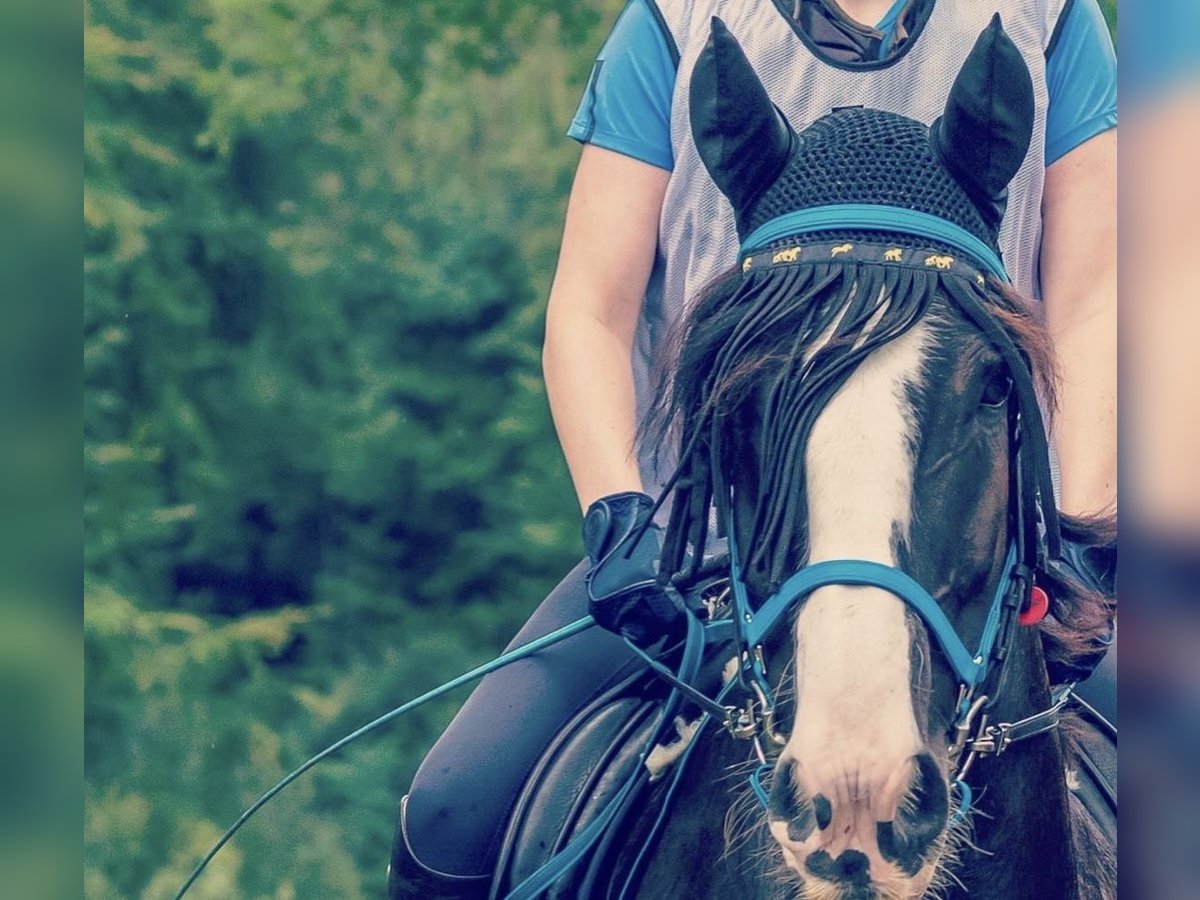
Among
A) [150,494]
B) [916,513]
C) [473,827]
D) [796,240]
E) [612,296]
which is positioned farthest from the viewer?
[150,494]

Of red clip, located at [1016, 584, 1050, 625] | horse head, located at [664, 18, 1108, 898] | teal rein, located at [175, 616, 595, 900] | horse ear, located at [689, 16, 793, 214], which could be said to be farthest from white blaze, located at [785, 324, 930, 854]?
teal rein, located at [175, 616, 595, 900]

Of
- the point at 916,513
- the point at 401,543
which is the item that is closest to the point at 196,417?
the point at 401,543

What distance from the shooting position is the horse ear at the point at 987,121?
6.00 ft

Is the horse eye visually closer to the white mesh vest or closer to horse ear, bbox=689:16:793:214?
horse ear, bbox=689:16:793:214

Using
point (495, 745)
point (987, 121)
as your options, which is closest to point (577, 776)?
point (495, 745)

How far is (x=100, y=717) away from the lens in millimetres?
2736

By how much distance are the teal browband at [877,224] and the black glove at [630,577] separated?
467 millimetres

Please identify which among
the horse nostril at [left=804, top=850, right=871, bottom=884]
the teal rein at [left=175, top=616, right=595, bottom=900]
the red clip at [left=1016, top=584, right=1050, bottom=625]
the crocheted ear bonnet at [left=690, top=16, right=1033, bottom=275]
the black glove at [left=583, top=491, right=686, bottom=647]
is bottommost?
the teal rein at [left=175, top=616, right=595, bottom=900]

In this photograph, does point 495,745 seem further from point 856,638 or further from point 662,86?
point 662,86

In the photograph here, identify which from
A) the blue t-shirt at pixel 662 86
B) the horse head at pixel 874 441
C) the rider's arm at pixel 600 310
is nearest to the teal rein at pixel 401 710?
the rider's arm at pixel 600 310

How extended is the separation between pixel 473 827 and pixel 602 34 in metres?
1.29

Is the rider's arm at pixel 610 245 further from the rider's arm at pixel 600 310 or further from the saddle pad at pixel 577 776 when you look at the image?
the saddle pad at pixel 577 776

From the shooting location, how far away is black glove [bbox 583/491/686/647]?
2055mm

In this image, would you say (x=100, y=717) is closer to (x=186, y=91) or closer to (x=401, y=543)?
(x=401, y=543)
